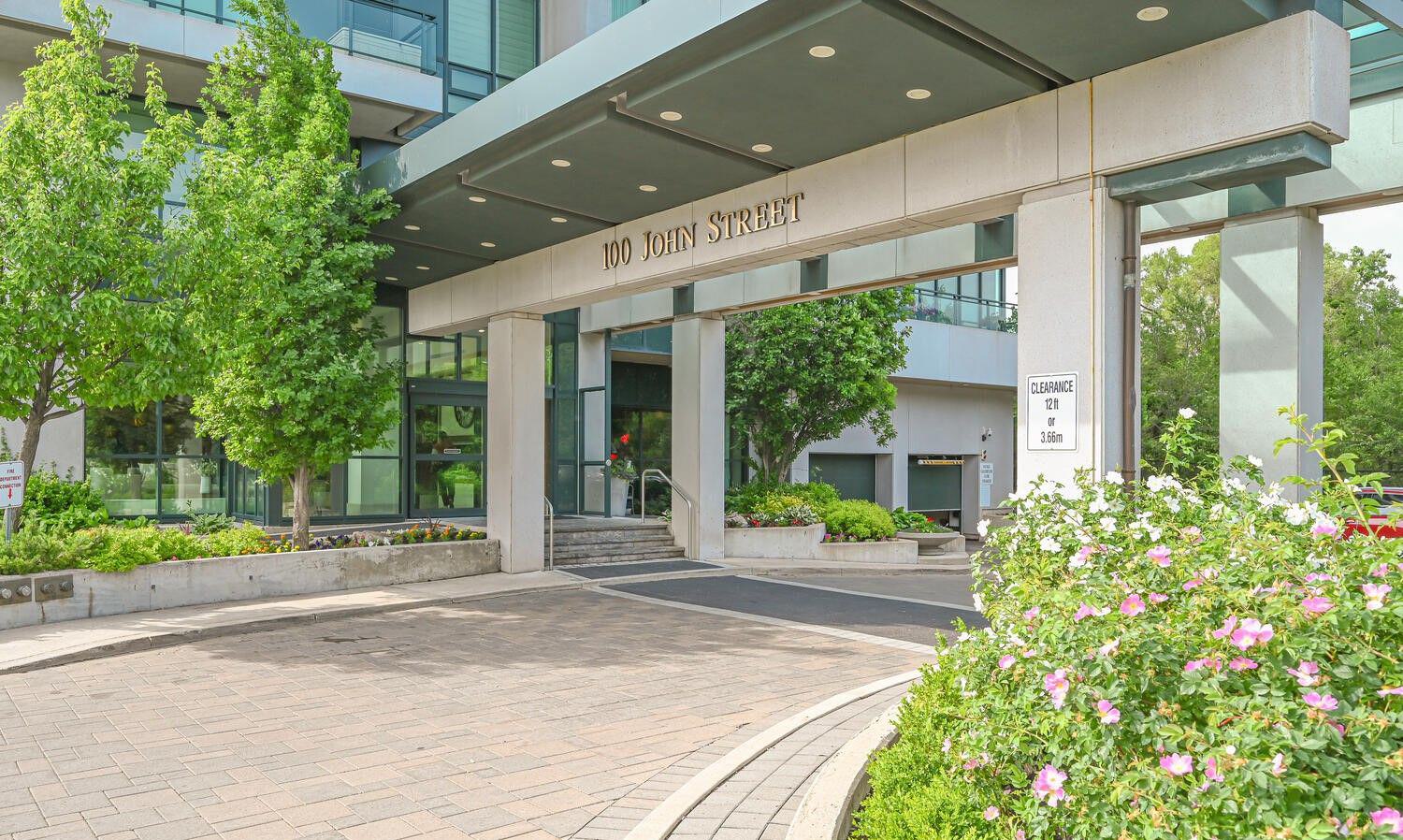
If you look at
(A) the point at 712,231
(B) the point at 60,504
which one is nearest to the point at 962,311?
(A) the point at 712,231

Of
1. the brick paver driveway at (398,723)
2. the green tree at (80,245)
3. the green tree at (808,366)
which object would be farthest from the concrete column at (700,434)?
the green tree at (80,245)

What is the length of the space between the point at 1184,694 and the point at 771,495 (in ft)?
55.3

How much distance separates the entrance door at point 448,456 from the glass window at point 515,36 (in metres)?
7.08

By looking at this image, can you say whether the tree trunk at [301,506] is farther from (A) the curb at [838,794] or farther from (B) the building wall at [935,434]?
(B) the building wall at [935,434]

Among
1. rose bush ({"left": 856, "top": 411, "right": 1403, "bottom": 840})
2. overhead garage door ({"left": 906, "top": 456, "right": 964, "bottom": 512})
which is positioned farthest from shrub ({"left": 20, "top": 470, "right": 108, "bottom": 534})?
overhead garage door ({"left": 906, "top": 456, "right": 964, "bottom": 512})

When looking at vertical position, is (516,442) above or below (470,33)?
below

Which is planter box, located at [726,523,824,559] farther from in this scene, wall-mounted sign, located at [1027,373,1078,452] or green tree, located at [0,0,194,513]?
wall-mounted sign, located at [1027,373,1078,452]

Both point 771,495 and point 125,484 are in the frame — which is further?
point 771,495

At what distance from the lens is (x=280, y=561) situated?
13.0 meters

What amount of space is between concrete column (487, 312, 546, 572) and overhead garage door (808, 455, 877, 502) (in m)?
14.8

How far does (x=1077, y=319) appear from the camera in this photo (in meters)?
7.32

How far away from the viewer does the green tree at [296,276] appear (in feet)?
43.1

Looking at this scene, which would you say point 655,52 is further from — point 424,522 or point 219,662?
point 424,522

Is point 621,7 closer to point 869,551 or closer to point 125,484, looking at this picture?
point 869,551
